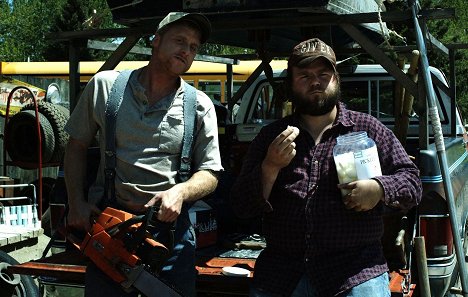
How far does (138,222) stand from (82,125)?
1.79 ft

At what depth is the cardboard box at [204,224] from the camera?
4.36 m

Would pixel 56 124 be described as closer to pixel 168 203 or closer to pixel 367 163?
pixel 168 203

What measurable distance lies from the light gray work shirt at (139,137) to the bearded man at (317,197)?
11.7 inches

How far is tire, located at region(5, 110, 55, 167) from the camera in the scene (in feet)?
30.3

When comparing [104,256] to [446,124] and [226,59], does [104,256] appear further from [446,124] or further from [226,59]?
[226,59]

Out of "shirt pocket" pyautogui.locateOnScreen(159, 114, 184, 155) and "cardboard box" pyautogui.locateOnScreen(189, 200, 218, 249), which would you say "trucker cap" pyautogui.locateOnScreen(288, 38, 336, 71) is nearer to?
"shirt pocket" pyautogui.locateOnScreen(159, 114, 184, 155)

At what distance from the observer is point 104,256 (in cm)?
286

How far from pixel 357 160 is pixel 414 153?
64.1 inches

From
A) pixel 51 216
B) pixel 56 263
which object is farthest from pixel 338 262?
pixel 51 216

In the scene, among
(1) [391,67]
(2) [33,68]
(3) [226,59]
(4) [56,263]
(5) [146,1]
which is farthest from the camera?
(2) [33,68]

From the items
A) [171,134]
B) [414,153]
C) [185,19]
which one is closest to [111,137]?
[171,134]

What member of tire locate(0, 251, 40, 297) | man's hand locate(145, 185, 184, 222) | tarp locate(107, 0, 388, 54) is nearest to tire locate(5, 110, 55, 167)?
tire locate(0, 251, 40, 297)

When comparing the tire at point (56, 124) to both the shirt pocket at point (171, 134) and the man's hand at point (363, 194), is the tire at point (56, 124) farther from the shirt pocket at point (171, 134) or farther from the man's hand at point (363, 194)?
the man's hand at point (363, 194)

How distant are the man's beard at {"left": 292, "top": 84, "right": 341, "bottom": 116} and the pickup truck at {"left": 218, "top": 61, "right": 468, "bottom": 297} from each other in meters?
1.11
